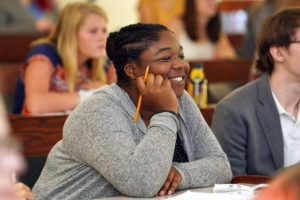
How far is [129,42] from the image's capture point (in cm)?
181

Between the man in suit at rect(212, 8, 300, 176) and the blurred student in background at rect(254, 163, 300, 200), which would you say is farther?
the man in suit at rect(212, 8, 300, 176)

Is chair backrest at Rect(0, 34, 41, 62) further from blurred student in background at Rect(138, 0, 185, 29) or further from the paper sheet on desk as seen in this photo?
the paper sheet on desk

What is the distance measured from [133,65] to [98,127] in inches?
12.2

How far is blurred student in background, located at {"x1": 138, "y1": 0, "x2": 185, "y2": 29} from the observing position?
4.80 meters

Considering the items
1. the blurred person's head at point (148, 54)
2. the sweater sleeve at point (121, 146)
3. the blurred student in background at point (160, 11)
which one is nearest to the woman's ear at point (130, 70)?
the blurred person's head at point (148, 54)

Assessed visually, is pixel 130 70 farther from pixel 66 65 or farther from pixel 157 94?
pixel 66 65

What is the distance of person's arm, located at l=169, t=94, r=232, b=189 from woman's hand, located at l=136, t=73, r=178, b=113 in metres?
0.20

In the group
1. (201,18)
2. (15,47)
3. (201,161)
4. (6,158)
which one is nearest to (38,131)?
(201,161)

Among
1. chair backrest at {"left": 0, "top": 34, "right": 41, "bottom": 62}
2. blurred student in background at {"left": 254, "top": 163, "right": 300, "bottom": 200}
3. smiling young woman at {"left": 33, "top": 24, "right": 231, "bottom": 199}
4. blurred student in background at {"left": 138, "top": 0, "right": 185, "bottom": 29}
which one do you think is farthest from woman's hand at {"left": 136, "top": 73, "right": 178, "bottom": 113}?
chair backrest at {"left": 0, "top": 34, "right": 41, "bottom": 62}

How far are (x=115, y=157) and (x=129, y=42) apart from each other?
457 mm

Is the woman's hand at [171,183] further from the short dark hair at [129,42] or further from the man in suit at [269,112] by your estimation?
the man in suit at [269,112]

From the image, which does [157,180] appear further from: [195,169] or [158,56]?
[158,56]

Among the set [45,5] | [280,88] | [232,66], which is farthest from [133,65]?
[45,5]

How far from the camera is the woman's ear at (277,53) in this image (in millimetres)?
2387
